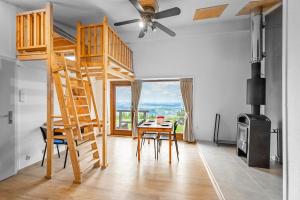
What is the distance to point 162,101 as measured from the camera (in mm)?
5840

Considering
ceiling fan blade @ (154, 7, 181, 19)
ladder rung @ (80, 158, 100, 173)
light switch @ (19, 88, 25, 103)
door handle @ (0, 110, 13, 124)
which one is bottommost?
ladder rung @ (80, 158, 100, 173)

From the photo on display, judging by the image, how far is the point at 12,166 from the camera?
117 inches

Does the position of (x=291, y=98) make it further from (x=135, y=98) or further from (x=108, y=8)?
(x=135, y=98)

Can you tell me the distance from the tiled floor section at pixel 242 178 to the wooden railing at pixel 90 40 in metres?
3.28

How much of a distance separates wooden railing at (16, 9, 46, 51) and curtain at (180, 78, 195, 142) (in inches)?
148

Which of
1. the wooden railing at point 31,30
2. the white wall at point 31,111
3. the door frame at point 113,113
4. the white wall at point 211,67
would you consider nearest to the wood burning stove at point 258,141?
the white wall at point 211,67

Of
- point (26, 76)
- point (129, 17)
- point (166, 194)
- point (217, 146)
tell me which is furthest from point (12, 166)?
point (217, 146)

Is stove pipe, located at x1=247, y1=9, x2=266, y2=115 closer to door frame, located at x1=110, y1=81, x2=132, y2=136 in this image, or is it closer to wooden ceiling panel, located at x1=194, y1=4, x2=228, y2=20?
wooden ceiling panel, located at x1=194, y1=4, x2=228, y2=20

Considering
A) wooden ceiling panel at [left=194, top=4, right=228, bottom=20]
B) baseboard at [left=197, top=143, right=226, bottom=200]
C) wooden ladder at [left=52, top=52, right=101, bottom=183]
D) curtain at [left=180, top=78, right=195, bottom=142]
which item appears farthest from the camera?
curtain at [left=180, top=78, right=195, bottom=142]

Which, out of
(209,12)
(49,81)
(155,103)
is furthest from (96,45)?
(155,103)

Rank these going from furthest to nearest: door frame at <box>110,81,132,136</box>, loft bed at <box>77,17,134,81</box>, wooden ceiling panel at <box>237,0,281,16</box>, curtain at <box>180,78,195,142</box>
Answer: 1. door frame at <box>110,81,132,136</box>
2. curtain at <box>180,78,195,142</box>
3. wooden ceiling panel at <box>237,0,281,16</box>
4. loft bed at <box>77,17,134,81</box>

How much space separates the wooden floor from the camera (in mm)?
2361

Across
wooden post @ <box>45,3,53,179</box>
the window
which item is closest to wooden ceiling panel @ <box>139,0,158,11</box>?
wooden post @ <box>45,3,53,179</box>

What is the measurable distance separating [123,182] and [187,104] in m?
3.19
